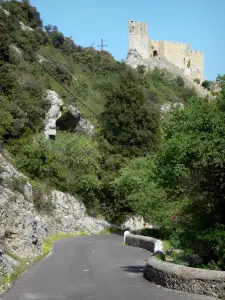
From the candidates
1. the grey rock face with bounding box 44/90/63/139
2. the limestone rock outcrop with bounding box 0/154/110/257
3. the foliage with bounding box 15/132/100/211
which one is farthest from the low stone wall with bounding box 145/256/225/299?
the grey rock face with bounding box 44/90/63/139

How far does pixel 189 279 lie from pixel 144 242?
1363 centimetres

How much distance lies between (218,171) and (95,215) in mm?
32266

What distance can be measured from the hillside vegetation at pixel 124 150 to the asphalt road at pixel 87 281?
1926mm

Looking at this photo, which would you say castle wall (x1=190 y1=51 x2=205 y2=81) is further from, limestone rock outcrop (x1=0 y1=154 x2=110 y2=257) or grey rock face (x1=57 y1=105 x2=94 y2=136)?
limestone rock outcrop (x1=0 y1=154 x2=110 y2=257)

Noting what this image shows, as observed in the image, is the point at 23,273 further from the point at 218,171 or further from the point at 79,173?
the point at 79,173

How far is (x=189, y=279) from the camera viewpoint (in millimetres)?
10891

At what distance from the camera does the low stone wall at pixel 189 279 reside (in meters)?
10.1

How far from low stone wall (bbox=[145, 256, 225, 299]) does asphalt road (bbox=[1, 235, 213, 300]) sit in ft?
0.73

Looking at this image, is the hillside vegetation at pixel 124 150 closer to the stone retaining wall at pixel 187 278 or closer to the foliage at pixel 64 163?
the foliage at pixel 64 163

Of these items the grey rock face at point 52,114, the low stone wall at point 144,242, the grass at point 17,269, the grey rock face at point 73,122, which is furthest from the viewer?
the grey rock face at point 73,122

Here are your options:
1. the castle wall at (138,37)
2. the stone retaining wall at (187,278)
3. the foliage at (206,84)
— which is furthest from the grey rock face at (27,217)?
the foliage at (206,84)

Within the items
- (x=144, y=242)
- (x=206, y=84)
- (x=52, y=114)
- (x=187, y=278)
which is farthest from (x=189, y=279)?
(x=206, y=84)

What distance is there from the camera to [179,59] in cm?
10912

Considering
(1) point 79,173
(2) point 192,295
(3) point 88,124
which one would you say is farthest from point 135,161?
(2) point 192,295
